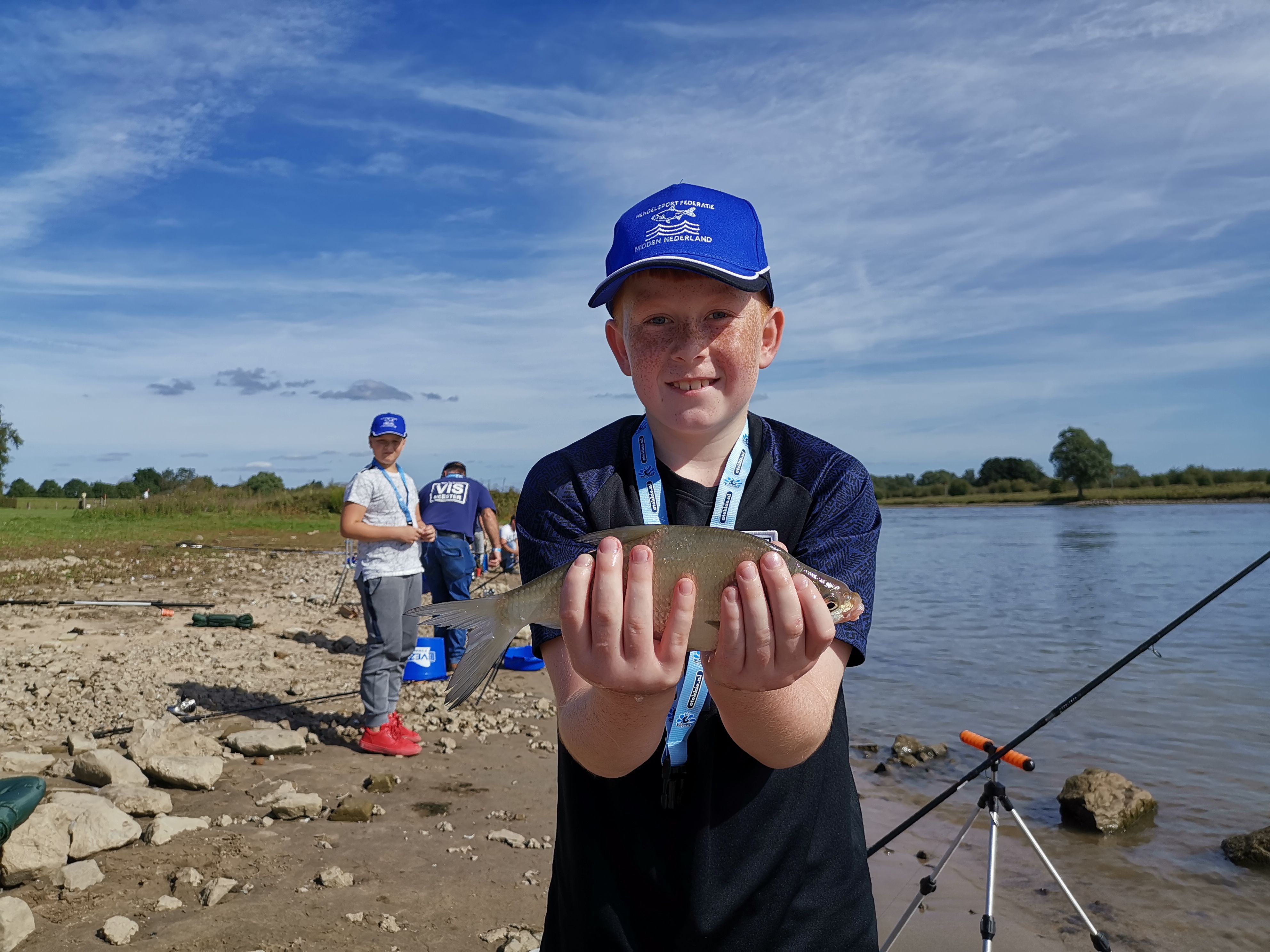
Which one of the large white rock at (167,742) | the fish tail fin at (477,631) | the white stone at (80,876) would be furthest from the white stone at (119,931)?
the fish tail fin at (477,631)

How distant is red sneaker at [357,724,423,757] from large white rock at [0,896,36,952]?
12.4 feet

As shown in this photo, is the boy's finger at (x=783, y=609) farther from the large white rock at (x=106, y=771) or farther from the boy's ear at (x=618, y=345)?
the large white rock at (x=106, y=771)

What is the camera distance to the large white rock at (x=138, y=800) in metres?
6.05

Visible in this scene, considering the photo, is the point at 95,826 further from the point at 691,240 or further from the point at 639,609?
the point at 691,240

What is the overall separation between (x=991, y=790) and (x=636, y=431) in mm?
3088

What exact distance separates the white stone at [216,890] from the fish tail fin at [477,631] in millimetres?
3793

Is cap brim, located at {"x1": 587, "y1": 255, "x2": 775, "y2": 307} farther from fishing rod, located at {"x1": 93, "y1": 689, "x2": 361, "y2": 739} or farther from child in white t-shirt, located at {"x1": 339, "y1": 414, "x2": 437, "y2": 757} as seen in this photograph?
fishing rod, located at {"x1": 93, "y1": 689, "x2": 361, "y2": 739}

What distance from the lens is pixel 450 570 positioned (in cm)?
1113

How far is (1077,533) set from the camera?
→ 5700 centimetres

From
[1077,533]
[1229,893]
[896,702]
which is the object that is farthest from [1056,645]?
[1077,533]

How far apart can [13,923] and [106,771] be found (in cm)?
236

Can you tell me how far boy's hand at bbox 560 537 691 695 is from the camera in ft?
5.94

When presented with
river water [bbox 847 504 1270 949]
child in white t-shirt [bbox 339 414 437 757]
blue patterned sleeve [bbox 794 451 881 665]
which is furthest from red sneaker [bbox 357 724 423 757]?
blue patterned sleeve [bbox 794 451 881 665]

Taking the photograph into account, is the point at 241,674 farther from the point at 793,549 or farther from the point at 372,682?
the point at 793,549
